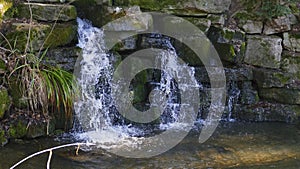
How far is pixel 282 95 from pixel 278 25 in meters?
1.29

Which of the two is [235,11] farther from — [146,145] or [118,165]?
[118,165]

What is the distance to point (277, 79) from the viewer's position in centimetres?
659

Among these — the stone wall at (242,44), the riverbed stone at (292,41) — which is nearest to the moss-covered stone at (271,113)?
the stone wall at (242,44)

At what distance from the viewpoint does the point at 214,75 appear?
6.55 meters

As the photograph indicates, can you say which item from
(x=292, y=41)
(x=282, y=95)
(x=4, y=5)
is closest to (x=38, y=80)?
(x=4, y=5)

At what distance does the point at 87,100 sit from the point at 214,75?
227 cm

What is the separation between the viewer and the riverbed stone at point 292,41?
6.80 meters

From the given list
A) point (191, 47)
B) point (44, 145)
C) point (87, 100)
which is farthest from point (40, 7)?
point (191, 47)

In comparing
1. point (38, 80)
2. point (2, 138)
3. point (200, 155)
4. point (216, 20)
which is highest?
point (216, 20)

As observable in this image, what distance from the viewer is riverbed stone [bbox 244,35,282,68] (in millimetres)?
6730

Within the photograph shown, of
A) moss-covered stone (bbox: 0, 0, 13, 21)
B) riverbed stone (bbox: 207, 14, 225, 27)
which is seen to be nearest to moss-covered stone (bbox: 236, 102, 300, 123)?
riverbed stone (bbox: 207, 14, 225, 27)

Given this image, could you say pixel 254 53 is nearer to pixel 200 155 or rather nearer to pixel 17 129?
pixel 200 155

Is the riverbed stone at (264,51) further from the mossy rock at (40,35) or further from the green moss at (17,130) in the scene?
the green moss at (17,130)

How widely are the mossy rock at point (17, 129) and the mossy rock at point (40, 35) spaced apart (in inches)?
42.3
